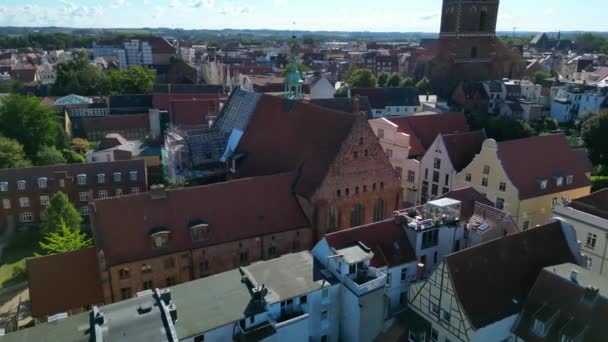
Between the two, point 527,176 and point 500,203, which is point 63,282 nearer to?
point 500,203

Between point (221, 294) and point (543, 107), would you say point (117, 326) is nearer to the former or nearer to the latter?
point (221, 294)

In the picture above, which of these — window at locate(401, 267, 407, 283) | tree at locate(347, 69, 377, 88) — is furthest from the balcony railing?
tree at locate(347, 69, 377, 88)

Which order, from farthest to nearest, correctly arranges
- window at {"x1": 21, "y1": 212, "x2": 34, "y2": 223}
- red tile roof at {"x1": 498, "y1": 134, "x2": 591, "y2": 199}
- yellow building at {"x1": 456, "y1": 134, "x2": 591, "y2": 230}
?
window at {"x1": 21, "y1": 212, "x2": 34, "y2": 223} → red tile roof at {"x1": 498, "y1": 134, "x2": 591, "y2": 199} → yellow building at {"x1": 456, "y1": 134, "x2": 591, "y2": 230}

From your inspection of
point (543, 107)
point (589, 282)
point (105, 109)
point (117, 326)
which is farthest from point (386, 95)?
point (117, 326)

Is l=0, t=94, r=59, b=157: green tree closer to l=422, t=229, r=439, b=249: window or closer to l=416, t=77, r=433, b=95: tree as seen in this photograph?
l=422, t=229, r=439, b=249: window

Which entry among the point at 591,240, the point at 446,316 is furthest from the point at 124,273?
the point at 591,240

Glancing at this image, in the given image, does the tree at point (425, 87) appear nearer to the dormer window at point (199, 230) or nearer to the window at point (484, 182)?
the window at point (484, 182)
